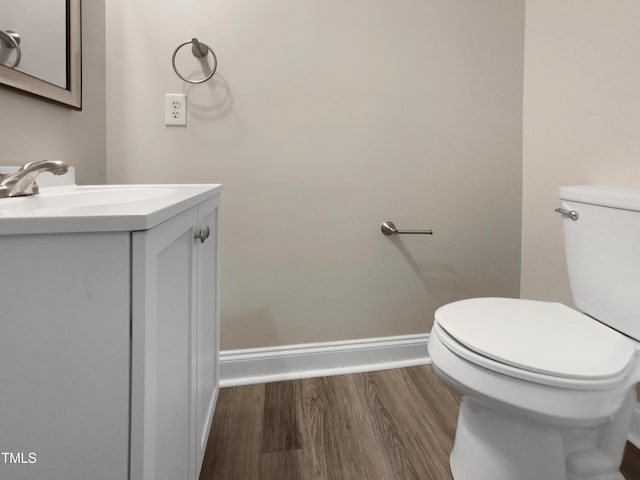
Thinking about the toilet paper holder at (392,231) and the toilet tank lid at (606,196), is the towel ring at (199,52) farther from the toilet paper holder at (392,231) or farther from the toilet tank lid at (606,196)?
the toilet tank lid at (606,196)

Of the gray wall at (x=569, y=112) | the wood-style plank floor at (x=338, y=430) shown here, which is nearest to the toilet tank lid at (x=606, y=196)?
the gray wall at (x=569, y=112)

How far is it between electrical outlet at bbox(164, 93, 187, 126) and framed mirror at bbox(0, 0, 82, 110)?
0.27 m

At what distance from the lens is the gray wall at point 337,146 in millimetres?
1315

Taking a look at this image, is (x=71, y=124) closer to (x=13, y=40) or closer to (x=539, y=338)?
(x=13, y=40)

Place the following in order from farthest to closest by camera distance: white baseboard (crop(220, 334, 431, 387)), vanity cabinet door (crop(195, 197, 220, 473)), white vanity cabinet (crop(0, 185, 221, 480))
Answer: white baseboard (crop(220, 334, 431, 387)) → vanity cabinet door (crop(195, 197, 220, 473)) → white vanity cabinet (crop(0, 185, 221, 480))

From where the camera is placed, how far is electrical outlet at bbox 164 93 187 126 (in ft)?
4.29

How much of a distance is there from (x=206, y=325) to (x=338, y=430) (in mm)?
611

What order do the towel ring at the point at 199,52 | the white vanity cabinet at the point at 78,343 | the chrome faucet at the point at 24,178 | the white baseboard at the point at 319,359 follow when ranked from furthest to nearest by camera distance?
the white baseboard at the point at 319,359 → the towel ring at the point at 199,52 → the chrome faucet at the point at 24,178 → the white vanity cabinet at the point at 78,343

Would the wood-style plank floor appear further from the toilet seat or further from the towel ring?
the towel ring

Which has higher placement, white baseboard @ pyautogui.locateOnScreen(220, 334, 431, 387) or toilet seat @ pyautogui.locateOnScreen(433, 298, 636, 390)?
toilet seat @ pyautogui.locateOnScreen(433, 298, 636, 390)

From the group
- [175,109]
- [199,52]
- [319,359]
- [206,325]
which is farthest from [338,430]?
[199,52]

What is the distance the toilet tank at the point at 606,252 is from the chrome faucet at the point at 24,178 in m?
1.38

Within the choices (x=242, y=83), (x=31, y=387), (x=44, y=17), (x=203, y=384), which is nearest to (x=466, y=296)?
(x=203, y=384)

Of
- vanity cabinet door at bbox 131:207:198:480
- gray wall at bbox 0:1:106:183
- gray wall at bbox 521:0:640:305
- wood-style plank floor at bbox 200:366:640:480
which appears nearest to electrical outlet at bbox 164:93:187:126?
gray wall at bbox 0:1:106:183
